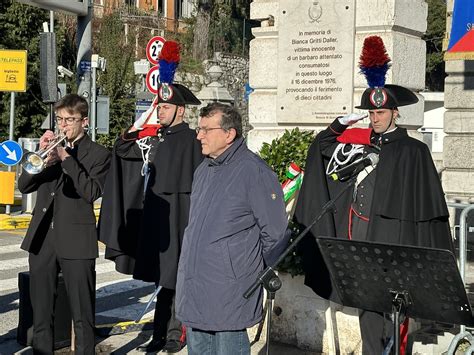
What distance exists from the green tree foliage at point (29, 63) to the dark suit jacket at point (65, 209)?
1184 inches

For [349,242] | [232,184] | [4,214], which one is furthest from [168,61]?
[4,214]

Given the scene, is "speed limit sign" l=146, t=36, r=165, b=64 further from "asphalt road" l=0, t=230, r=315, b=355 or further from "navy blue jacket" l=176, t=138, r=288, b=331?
"navy blue jacket" l=176, t=138, r=288, b=331

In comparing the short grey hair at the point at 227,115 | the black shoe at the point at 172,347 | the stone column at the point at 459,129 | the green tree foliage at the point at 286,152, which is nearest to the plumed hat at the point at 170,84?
the green tree foliage at the point at 286,152

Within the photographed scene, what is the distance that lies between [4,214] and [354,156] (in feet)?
41.5

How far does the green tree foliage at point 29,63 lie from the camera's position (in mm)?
35781

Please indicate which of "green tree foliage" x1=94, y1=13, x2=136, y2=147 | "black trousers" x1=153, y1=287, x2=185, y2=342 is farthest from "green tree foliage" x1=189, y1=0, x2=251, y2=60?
"black trousers" x1=153, y1=287, x2=185, y2=342

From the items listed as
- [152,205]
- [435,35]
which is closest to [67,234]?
[152,205]

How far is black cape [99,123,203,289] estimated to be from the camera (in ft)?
23.2

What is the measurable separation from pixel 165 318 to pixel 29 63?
98.3ft

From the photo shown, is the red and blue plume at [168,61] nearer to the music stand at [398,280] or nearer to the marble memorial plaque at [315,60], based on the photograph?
the marble memorial plaque at [315,60]

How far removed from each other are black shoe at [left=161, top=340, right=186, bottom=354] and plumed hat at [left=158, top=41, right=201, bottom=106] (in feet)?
6.29

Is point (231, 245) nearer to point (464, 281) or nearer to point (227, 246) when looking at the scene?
point (227, 246)

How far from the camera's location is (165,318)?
7344 millimetres

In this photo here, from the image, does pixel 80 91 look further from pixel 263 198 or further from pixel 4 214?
pixel 263 198
